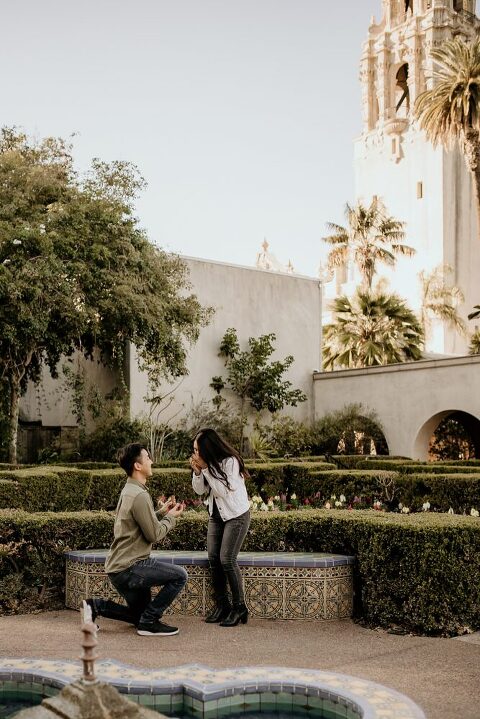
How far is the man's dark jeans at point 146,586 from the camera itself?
6.77 metres

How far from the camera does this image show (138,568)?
22.2 ft

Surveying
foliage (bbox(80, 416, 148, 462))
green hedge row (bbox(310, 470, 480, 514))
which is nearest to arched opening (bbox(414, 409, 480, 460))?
foliage (bbox(80, 416, 148, 462))

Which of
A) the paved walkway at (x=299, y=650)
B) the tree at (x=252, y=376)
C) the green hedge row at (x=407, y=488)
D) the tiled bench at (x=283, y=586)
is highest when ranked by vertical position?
the tree at (x=252, y=376)

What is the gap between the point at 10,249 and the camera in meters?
18.6

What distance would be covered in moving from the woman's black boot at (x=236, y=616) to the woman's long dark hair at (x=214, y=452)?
38.5 inches

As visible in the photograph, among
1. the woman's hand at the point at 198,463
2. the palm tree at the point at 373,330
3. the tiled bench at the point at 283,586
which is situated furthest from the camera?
the palm tree at the point at 373,330

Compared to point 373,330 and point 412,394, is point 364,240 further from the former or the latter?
point 412,394

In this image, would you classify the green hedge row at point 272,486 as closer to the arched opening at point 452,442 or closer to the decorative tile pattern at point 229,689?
the decorative tile pattern at point 229,689

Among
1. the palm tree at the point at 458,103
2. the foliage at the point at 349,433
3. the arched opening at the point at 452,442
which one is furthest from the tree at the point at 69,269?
the arched opening at the point at 452,442

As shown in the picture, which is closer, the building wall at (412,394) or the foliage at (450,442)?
the building wall at (412,394)

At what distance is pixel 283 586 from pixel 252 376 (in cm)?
1961

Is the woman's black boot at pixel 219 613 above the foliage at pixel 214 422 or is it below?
below

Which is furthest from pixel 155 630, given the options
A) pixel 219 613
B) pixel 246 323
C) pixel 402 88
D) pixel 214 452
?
pixel 402 88

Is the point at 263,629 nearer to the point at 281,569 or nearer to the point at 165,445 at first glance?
the point at 281,569
